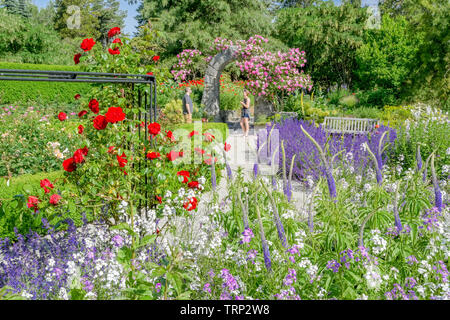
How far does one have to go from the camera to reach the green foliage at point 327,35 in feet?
64.4

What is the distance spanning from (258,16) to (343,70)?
18.1 ft

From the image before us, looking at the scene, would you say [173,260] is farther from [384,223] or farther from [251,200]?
[384,223]

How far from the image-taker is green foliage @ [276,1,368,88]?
64.4 feet

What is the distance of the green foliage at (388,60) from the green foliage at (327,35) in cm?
236

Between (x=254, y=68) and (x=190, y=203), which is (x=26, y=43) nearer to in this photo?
(x=254, y=68)

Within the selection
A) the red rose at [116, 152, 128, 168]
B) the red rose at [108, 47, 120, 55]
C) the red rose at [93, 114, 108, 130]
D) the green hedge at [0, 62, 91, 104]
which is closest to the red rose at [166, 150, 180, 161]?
the red rose at [116, 152, 128, 168]

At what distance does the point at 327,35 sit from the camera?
19672 millimetres

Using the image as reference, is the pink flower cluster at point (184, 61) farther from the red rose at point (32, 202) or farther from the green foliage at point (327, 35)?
the red rose at point (32, 202)

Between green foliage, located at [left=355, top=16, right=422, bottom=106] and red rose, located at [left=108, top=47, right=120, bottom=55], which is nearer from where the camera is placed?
red rose, located at [left=108, top=47, right=120, bottom=55]

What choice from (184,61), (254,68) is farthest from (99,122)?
(184,61)

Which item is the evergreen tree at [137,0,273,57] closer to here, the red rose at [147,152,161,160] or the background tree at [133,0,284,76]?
the background tree at [133,0,284,76]

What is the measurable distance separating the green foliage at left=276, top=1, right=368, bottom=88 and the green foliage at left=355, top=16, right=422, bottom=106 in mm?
2359

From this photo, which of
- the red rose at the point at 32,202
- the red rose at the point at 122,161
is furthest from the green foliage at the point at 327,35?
the red rose at the point at 32,202
